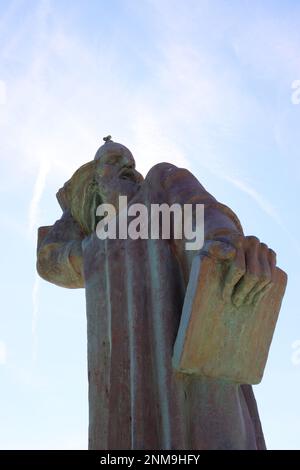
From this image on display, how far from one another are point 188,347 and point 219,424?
0.56 meters

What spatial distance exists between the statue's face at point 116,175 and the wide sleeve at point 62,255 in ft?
1.72

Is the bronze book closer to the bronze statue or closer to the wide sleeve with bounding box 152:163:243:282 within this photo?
the bronze statue

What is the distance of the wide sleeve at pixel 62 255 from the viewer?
722 cm

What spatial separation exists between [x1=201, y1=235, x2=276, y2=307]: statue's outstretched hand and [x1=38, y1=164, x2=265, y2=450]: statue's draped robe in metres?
0.30

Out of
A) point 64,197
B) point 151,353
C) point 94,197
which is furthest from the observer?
point 64,197

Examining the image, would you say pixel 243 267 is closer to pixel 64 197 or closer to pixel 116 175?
pixel 116 175

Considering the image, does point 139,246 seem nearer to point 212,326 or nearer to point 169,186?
point 169,186

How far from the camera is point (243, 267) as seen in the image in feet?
17.3

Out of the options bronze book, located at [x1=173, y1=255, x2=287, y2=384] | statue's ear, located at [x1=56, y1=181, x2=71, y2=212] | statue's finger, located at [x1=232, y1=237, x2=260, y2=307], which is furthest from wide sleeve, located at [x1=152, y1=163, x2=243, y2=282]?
statue's ear, located at [x1=56, y1=181, x2=71, y2=212]

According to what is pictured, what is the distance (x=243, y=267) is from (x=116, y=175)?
7.92ft

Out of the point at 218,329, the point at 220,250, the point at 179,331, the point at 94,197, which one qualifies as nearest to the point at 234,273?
the point at 220,250

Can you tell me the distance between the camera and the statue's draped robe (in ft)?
17.5

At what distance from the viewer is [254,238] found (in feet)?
18.0
